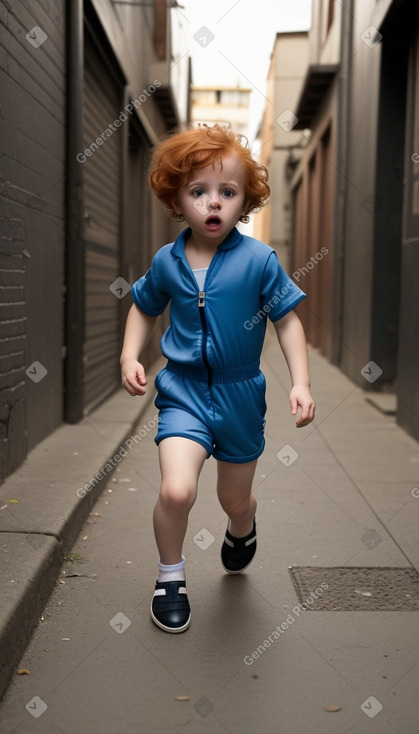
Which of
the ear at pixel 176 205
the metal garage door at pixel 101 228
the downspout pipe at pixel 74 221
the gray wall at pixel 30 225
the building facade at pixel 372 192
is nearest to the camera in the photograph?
the ear at pixel 176 205

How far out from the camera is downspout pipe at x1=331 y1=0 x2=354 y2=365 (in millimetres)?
12016

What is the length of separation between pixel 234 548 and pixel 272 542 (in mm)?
609

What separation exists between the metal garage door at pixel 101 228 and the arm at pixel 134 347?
3.69 metres

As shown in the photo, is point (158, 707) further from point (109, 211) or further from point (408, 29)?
point (408, 29)

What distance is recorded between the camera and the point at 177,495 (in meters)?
2.97

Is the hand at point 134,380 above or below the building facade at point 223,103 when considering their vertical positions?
below

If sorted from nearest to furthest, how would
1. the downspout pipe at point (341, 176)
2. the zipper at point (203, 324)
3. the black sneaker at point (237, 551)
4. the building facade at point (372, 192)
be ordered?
the zipper at point (203, 324) → the black sneaker at point (237, 551) → the building facade at point (372, 192) → the downspout pipe at point (341, 176)

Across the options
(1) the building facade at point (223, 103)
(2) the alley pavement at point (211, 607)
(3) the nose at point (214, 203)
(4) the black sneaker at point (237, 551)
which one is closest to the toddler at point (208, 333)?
(3) the nose at point (214, 203)

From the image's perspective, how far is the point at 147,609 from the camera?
328cm

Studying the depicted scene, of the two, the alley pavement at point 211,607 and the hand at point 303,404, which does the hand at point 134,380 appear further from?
the alley pavement at point 211,607

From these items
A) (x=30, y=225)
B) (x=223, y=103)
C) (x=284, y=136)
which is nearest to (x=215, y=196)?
(x=30, y=225)

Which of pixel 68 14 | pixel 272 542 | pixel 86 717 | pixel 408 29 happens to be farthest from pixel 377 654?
pixel 408 29

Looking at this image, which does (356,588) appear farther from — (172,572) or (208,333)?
(208,333)

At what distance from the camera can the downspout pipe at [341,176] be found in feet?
39.4
